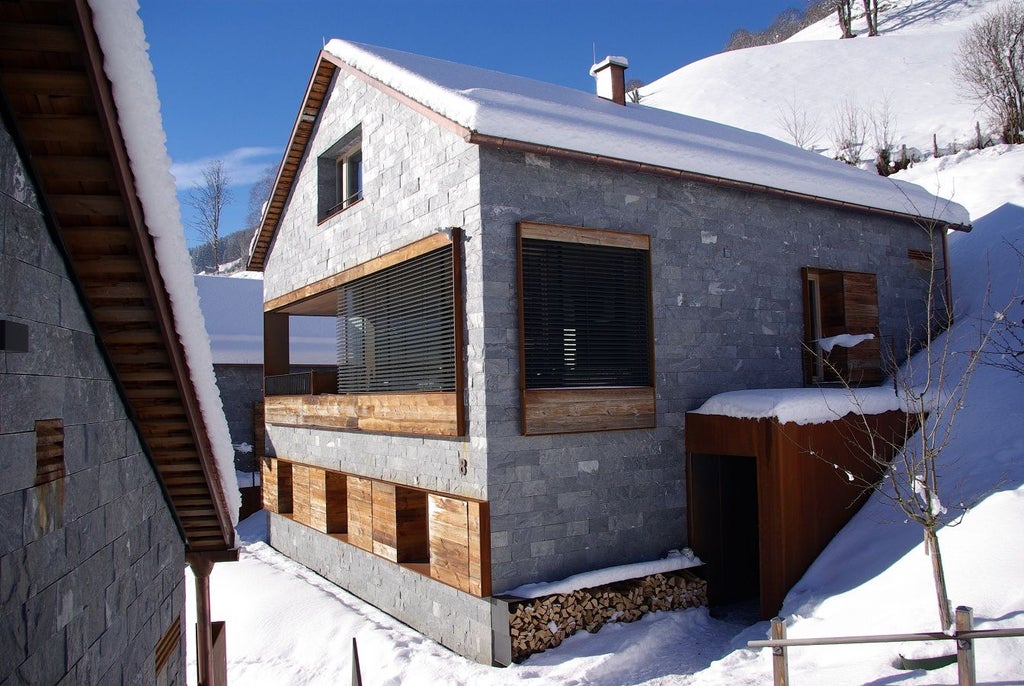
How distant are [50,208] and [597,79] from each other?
416 inches

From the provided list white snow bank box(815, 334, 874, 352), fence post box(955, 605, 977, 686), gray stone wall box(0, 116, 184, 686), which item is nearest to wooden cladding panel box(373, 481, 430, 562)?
gray stone wall box(0, 116, 184, 686)

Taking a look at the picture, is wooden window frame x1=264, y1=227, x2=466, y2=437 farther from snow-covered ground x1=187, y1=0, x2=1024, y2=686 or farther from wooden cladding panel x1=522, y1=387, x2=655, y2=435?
snow-covered ground x1=187, y1=0, x2=1024, y2=686

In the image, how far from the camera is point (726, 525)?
10.1 meters

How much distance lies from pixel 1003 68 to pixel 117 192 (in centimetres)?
2829

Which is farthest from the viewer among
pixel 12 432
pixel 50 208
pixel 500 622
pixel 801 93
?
pixel 801 93

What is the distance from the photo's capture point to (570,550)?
28.0ft

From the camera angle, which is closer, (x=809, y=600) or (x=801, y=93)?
(x=809, y=600)

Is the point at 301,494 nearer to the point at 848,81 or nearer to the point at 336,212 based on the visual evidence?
the point at 336,212

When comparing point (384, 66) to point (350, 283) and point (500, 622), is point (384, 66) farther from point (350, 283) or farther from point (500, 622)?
point (500, 622)

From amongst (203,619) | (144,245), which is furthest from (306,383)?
(144,245)

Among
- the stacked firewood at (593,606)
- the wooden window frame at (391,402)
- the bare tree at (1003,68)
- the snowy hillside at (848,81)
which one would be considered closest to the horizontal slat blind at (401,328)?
the wooden window frame at (391,402)

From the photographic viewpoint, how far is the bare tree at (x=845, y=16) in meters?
53.2

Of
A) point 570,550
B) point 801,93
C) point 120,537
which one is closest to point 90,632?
point 120,537

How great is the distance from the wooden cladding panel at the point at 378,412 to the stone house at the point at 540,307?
46 mm
